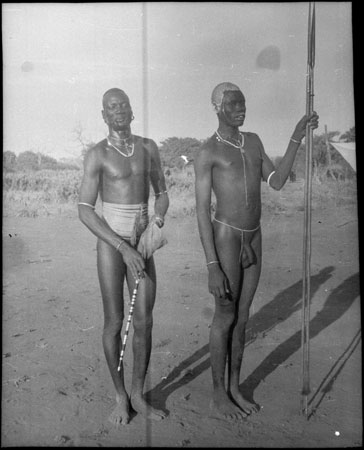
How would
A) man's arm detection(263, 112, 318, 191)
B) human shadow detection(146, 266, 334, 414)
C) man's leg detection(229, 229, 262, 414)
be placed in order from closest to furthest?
man's arm detection(263, 112, 318, 191)
man's leg detection(229, 229, 262, 414)
human shadow detection(146, 266, 334, 414)

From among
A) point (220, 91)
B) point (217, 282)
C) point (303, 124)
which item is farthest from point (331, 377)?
point (220, 91)

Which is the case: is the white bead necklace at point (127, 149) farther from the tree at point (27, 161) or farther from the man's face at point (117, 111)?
the tree at point (27, 161)

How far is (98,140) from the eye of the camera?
400cm

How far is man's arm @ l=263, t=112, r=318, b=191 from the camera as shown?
13.0 feet

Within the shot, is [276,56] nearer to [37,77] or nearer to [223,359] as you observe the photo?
[37,77]

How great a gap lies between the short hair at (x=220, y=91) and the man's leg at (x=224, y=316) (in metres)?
0.86

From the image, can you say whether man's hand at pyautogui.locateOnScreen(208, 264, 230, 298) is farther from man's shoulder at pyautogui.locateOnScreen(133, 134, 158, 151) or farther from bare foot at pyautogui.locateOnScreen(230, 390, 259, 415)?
man's shoulder at pyautogui.locateOnScreen(133, 134, 158, 151)

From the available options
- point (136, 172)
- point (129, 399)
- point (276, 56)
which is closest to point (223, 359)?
point (129, 399)

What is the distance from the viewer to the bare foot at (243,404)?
4.07 m

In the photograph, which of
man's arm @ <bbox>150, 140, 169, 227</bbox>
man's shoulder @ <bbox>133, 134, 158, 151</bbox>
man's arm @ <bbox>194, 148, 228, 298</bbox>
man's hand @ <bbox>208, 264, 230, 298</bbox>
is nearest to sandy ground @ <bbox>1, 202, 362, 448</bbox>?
man's arm @ <bbox>150, 140, 169, 227</bbox>

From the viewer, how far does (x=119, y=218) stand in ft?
12.9

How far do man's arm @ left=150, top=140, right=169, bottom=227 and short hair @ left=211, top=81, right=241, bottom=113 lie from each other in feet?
1.73

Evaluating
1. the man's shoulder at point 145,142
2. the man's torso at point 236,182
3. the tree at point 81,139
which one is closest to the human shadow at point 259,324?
the man's torso at point 236,182

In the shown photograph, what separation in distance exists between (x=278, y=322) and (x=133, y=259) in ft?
6.00
